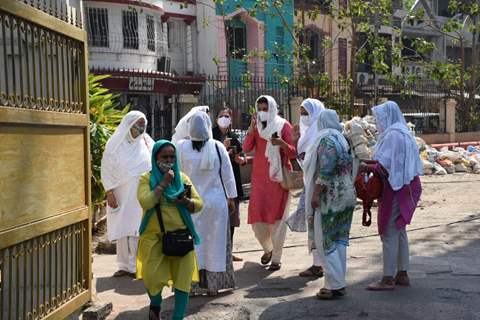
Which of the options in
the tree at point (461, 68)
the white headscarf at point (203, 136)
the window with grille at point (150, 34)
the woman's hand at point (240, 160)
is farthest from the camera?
the window with grille at point (150, 34)

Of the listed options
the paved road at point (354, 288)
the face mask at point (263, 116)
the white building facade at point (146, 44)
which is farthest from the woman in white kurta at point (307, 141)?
the white building facade at point (146, 44)

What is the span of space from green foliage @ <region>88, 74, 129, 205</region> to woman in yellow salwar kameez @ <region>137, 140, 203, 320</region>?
437 centimetres

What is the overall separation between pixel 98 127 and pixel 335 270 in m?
4.90

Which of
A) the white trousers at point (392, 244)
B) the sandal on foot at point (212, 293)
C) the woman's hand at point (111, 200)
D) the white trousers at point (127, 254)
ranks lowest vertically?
the sandal on foot at point (212, 293)

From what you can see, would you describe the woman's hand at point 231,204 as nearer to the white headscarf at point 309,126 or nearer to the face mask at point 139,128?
the white headscarf at point 309,126

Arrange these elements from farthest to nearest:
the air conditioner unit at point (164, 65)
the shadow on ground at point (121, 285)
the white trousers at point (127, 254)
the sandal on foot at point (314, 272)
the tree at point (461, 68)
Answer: the air conditioner unit at point (164, 65)
the tree at point (461, 68)
the white trousers at point (127, 254)
the sandal on foot at point (314, 272)
the shadow on ground at point (121, 285)

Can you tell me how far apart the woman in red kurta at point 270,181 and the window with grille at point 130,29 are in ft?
58.4

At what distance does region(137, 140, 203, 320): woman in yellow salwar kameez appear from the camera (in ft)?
16.8

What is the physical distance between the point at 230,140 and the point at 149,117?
6764mm

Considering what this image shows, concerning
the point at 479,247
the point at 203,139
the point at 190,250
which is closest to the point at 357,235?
the point at 479,247

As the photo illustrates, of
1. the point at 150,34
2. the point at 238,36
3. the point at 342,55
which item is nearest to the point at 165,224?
the point at 150,34

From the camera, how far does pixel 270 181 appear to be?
748 cm

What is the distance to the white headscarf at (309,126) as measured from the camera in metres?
7.10

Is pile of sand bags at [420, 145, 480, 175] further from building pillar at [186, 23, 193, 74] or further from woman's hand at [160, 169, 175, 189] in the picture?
woman's hand at [160, 169, 175, 189]
